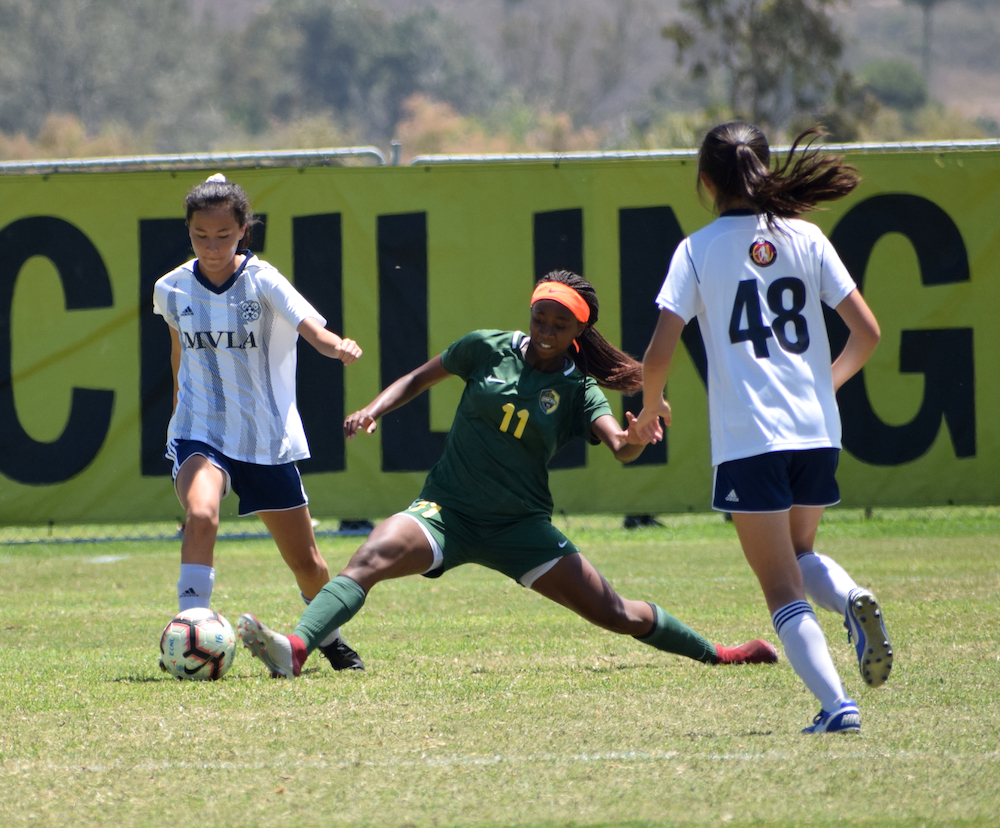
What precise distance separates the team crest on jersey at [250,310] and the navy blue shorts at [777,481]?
2328 mm

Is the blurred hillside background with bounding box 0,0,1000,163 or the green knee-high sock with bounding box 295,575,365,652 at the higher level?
the blurred hillside background with bounding box 0,0,1000,163

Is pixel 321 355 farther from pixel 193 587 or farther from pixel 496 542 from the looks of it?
pixel 496 542

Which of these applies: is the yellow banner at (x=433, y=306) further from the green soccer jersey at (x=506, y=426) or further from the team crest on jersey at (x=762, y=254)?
the team crest on jersey at (x=762, y=254)

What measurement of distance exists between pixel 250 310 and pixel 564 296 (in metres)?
1.44

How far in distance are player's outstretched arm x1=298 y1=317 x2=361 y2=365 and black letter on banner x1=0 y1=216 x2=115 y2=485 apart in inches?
211

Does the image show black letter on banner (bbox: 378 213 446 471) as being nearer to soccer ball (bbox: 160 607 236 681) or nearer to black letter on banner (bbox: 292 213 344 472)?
black letter on banner (bbox: 292 213 344 472)

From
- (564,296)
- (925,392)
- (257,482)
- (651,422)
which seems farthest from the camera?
(925,392)

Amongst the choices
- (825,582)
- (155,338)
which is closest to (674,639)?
(825,582)

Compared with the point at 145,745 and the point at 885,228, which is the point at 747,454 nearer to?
the point at 145,745

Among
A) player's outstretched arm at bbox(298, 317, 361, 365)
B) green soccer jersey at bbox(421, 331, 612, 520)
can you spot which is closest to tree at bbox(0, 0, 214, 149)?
player's outstretched arm at bbox(298, 317, 361, 365)

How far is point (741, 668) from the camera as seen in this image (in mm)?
5461

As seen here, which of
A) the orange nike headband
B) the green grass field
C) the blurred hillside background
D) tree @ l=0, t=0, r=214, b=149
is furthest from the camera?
tree @ l=0, t=0, r=214, b=149

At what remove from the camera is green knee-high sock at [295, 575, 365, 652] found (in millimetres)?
4922

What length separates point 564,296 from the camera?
5145mm
